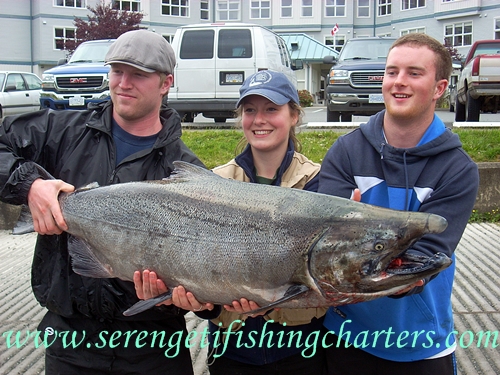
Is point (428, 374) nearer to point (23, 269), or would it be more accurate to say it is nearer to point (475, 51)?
point (23, 269)

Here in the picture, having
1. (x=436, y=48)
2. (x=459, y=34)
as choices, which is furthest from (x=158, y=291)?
(x=459, y=34)

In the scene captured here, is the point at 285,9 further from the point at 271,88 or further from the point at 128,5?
the point at 271,88

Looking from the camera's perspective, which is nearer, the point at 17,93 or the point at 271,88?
the point at 271,88

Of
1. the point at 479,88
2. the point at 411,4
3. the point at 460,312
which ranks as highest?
the point at 411,4

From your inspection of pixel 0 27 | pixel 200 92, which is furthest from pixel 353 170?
pixel 0 27

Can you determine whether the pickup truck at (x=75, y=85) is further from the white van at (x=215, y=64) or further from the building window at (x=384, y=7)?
the building window at (x=384, y=7)

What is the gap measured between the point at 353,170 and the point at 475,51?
1568 cm

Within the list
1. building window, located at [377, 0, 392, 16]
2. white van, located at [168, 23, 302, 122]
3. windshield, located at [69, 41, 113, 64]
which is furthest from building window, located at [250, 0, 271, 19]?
white van, located at [168, 23, 302, 122]

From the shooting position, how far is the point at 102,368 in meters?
2.86

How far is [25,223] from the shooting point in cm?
278

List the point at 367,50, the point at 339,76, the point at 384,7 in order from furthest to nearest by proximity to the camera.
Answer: the point at 384,7 < the point at 367,50 < the point at 339,76

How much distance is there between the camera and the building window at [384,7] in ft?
167

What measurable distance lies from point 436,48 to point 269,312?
1643mm

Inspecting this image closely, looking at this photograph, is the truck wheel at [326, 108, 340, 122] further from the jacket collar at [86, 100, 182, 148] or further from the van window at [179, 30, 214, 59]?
the jacket collar at [86, 100, 182, 148]
